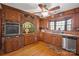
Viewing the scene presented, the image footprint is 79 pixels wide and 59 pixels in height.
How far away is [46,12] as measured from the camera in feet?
7.31

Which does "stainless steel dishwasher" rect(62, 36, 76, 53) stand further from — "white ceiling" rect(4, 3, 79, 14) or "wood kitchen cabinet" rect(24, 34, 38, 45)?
"wood kitchen cabinet" rect(24, 34, 38, 45)

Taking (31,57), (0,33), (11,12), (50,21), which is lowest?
(31,57)

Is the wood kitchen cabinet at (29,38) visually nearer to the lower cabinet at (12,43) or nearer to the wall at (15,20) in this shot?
the wall at (15,20)

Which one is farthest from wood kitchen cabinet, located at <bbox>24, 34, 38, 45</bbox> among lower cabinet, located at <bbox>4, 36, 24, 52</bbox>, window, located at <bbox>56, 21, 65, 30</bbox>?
window, located at <bbox>56, 21, 65, 30</bbox>

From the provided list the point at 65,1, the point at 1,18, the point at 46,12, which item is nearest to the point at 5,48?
the point at 1,18

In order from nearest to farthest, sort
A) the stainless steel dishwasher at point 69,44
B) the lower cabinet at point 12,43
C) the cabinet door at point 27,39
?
the cabinet door at point 27,39
the lower cabinet at point 12,43
the stainless steel dishwasher at point 69,44

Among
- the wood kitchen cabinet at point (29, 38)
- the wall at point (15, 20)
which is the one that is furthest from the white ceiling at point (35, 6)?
the wood kitchen cabinet at point (29, 38)

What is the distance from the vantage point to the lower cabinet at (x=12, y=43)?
243 centimetres

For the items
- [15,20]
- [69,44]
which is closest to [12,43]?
[15,20]

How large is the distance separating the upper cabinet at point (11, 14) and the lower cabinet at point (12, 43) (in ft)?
1.89

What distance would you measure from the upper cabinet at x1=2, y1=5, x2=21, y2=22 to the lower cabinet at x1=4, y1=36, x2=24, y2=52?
22.7 inches

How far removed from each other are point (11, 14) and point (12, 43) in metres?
0.95

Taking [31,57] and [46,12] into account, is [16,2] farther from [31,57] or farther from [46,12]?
[31,57]

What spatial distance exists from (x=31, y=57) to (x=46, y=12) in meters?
1.25
